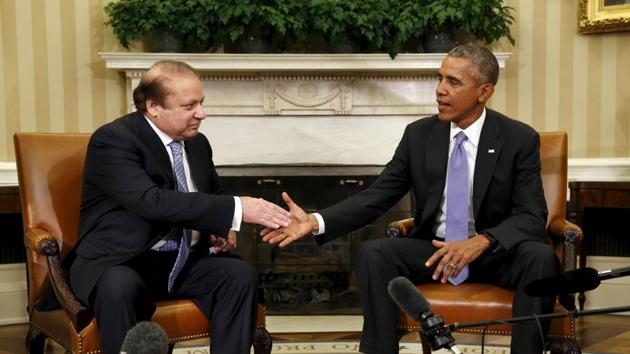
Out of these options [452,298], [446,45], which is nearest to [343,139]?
[446,45]

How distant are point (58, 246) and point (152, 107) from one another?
60 centimetres

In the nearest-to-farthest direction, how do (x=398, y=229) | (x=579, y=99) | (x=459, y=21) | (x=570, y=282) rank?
(x=570, y=282), (x=398, y=229), (x=459, y=21), (x=579, y=99)

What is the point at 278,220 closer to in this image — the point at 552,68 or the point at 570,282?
the point at 570,282

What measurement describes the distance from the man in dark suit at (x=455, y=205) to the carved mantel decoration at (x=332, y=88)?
5.32 feet

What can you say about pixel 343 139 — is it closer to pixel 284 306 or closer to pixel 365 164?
pixel 365 164

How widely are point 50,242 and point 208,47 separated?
2375mm

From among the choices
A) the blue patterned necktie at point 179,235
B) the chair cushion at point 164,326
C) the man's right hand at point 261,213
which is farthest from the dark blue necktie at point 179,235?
the man's right hand at point 261,213

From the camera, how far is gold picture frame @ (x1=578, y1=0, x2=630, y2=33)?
5.10 meters

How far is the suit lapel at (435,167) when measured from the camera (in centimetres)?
328

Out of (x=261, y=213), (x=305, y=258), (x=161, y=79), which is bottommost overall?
(x=305, y=258)

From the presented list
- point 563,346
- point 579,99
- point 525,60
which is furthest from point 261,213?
point 579,99

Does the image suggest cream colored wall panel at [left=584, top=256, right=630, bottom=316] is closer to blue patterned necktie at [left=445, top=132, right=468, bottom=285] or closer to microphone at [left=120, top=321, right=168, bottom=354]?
blue patterned necktie at [left=445, top=132, right=468, bottom=285]

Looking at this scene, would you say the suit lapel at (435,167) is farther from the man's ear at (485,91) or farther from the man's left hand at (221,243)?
the man's left hand at (221,243)

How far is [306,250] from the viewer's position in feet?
17.0
